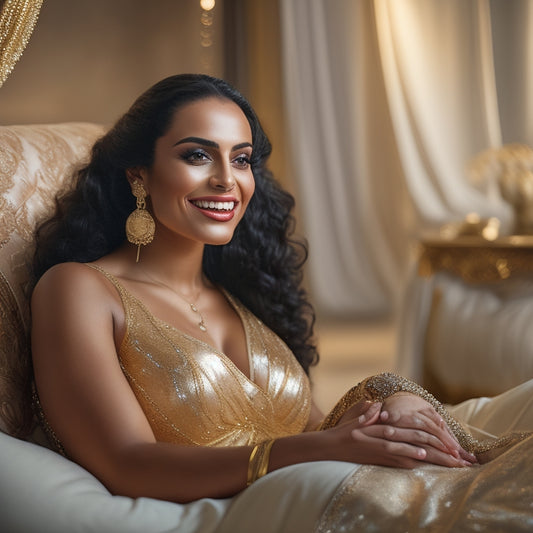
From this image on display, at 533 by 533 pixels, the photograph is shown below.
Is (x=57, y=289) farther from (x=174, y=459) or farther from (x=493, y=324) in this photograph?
(x=493, y=324)

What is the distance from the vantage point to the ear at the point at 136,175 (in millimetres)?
1784

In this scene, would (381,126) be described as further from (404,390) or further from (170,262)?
(404,390)

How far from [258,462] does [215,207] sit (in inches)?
22.2

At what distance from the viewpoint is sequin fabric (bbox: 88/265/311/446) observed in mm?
1635

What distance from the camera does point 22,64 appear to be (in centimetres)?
376

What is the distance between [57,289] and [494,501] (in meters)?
0.88

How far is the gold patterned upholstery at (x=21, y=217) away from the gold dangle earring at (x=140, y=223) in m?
0.23

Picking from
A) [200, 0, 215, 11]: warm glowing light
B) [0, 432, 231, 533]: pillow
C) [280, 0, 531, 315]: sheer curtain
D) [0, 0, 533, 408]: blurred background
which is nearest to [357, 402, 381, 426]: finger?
[0, 432, 231, 533]: pillow

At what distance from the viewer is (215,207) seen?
1.74 m

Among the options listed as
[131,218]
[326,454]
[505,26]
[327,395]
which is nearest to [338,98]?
[505,26]

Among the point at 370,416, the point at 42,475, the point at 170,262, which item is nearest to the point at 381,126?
the point at 170,262

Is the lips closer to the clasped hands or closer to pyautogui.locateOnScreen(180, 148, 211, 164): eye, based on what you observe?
pyautogui.locateOnScreen(180, 148, 211, 164): eye

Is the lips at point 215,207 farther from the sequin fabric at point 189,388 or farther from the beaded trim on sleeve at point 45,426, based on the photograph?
the beaded trim on sleeve at point 45,426

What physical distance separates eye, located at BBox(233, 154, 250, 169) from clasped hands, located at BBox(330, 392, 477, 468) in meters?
0.60
